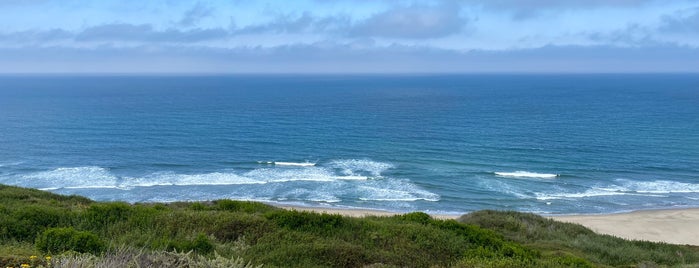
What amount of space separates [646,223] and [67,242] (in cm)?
3726

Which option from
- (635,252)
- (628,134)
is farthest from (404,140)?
(635,252)

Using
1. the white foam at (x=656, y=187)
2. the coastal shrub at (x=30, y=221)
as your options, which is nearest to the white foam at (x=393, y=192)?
the white foam at (x=656, y=187)

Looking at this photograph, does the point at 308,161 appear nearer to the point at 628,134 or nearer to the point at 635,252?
the point at 635,252

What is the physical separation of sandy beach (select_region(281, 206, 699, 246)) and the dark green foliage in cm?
2222

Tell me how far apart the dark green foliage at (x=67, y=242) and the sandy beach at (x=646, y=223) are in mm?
22221

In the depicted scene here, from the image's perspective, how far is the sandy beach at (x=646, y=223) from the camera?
33.9 m

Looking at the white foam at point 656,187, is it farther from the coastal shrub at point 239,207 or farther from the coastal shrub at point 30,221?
the coastal shrub at point 30,221

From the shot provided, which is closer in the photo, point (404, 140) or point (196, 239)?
point (196, 239)

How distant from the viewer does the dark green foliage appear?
10516 millimetres

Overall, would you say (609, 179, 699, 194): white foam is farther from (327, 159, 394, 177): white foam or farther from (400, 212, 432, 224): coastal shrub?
(400, 212, 432, 224): coastal shrub

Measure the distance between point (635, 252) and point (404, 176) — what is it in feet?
100

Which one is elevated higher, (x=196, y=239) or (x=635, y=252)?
(x=196, y=239)

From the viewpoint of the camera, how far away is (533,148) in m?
61.9

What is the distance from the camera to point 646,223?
120ft
